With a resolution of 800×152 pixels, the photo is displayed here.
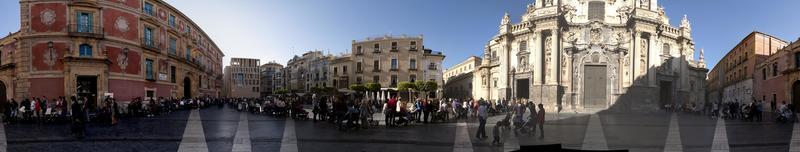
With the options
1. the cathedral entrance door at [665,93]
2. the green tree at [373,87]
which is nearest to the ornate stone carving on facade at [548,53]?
the cathedral entrance door at [665,93]

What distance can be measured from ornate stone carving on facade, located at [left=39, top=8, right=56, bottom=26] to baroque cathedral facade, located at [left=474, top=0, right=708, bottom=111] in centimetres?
3199

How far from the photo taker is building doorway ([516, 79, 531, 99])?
35.8 m

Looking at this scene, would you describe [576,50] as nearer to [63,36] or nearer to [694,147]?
[694,147]

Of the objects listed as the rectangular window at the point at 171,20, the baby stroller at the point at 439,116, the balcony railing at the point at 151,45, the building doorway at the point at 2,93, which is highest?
the rectangular window at the point at 171,20

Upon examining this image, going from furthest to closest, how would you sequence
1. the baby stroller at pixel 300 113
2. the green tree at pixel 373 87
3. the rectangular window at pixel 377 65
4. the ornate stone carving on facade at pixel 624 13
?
1. the rectangular window at pixel 377 65
2. the green tree at pixel 373 87
3. the ornate stone carving on facade at pixel 624 13
4. the baby stroller at pixel 300 113

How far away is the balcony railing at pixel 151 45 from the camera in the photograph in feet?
86.9

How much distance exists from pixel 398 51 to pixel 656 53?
85.8 feet

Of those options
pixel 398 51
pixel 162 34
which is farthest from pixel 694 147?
pixel 398 51

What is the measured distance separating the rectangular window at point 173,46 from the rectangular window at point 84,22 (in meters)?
8.64

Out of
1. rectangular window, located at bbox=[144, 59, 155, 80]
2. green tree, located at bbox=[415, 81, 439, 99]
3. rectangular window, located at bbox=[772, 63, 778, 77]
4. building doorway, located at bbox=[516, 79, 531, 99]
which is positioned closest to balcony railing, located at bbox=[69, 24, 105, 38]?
rectangular window, located at bbox=[144, 59, 155, 80]

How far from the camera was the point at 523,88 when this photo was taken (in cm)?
3609

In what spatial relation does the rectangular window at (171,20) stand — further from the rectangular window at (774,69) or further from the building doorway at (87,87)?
the rectangular window at (774,69)

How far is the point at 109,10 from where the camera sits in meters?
23.4

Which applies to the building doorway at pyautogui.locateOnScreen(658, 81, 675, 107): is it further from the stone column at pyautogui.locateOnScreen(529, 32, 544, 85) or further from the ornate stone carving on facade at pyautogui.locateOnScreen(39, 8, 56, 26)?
the ornate stone carving on facade at pyautogui.locateOnScreen(39, 8, 56, 26)
